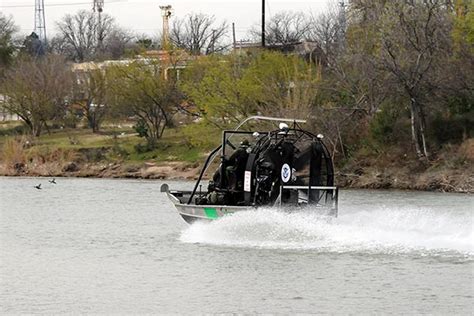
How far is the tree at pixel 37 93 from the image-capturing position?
83.6 m

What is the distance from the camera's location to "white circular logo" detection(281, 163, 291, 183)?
3178cm

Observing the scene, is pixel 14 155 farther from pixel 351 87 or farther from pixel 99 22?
pixel 99 22

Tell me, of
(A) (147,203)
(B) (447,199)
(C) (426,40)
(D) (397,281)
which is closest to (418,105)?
(C) (426,40)

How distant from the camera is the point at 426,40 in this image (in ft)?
204

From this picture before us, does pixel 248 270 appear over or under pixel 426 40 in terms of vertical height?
under

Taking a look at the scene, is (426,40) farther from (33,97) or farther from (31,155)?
(33,97)

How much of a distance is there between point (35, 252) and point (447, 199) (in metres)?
24.3

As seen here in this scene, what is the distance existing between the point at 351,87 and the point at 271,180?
35.6m

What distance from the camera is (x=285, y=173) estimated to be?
31891 millimetres

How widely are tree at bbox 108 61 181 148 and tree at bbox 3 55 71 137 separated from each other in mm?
5986

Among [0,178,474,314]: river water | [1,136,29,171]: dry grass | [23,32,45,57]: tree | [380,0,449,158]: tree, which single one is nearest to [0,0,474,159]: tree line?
[380,0,449,158]: tree

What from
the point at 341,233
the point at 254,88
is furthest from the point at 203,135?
the point at 341,233

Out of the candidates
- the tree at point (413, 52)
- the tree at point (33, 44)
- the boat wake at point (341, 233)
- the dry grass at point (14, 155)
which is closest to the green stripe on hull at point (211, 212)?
the boat wake at point (341, 233)

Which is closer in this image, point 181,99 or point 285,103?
point 285,103
